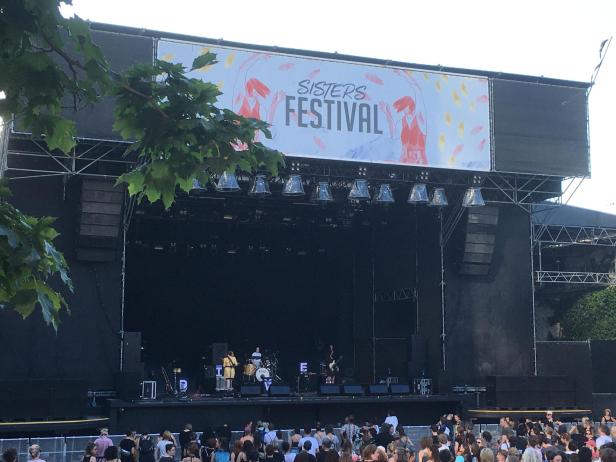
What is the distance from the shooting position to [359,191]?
23.5 metres

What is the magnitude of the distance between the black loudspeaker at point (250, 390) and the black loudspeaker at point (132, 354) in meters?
2.67

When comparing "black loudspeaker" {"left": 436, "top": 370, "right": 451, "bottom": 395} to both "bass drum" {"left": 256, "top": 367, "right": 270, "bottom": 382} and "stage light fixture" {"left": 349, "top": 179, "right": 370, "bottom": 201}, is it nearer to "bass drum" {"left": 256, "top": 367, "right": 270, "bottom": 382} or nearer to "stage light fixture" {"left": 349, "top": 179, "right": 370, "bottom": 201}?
"bass drum" {"left": 256, "top": 367, "right": 270, "bottom": 382}

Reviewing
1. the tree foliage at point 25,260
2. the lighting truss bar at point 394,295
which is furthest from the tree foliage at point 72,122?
the lighting truss bar at point 394,295

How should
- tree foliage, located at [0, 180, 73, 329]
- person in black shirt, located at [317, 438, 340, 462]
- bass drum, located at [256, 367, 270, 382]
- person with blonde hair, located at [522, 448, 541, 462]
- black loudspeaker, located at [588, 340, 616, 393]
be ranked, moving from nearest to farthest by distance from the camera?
tree foliage, located at [0, 180, 73, 329] < person in black shirt, located at [317, 438, 340, 462] < person with blonde hair, located at [522, 448, 541, 462] < bass drum, located at [256, 367, 270, 382] < black loudspeaker, located at [588, 340, 616, 393]

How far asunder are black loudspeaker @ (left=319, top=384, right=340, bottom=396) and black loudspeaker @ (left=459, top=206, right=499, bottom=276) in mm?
4821

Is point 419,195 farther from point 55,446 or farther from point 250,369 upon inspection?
point 55,446

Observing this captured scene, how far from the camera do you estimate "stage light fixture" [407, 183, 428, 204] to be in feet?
78.5

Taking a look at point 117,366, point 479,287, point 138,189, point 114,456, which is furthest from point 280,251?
point 138,189

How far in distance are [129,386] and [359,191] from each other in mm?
7350

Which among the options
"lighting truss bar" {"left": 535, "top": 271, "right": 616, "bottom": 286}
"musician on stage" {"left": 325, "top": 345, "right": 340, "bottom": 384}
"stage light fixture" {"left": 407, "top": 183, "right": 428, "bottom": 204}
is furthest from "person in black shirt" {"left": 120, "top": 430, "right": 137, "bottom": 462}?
"lighting truss bar" {"left": 535, "top": 271, "right": 616, "bottom": 286}

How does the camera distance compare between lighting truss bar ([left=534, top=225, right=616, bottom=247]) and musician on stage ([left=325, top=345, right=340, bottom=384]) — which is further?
lighting truss bar ([left=534, top=225, right=616, bottom=247])

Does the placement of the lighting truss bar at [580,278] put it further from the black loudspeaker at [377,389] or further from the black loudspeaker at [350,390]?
the black loudspeaker at [350,390]

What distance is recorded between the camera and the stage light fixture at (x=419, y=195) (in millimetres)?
23922

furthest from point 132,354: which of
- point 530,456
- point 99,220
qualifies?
point 530,456
